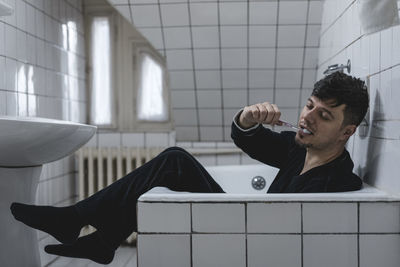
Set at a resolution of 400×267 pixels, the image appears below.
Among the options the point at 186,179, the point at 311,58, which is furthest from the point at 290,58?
the point at 186,179

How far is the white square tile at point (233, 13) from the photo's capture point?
236 centimetres

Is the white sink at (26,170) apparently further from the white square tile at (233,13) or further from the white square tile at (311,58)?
the white square tile at (311,58)

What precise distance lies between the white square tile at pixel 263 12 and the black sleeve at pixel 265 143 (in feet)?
2.95

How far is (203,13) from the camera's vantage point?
2.40m

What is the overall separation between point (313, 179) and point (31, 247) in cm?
114

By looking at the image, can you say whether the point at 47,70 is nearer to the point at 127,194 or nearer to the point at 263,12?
the point at 263,12

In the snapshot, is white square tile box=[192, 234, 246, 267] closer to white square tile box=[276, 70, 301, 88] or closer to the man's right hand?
the man's right hand

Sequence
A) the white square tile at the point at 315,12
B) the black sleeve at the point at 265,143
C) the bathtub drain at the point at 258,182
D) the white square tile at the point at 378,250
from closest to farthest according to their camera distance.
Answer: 1. the white square tile at the point at 378,250
2. the black sleeve at the point at 265,143
3. the bathtub drain at the point at 258,182
4. the white square tile at the point at 315,12

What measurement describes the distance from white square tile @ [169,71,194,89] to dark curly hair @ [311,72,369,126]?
1.29m

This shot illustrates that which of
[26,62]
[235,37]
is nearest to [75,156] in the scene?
[26,62]

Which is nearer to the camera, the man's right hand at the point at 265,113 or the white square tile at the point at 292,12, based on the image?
the man's right hand at the point at 265,113

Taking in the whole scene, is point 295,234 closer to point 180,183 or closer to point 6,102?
point 180,183

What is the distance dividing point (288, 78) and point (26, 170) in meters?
1.56

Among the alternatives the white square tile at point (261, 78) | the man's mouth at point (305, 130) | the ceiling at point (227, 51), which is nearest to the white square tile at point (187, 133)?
the ceiling at point (227, 51)
